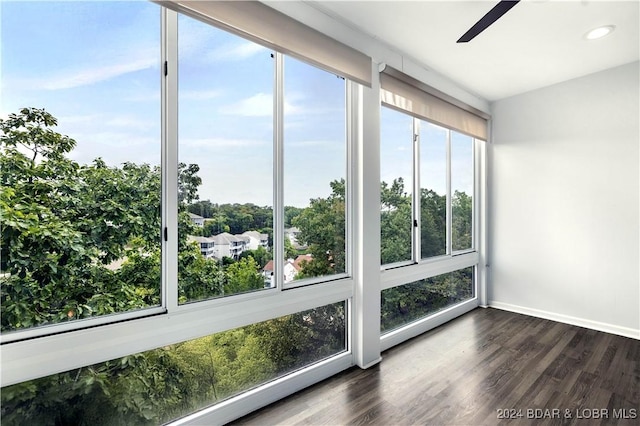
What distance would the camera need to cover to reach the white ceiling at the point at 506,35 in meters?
2.18

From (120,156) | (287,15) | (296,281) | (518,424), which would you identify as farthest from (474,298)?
(120,156)

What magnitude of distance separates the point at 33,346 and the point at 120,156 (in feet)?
3.01

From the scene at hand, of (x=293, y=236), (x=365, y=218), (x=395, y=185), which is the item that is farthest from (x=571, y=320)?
(x=293, y=236)

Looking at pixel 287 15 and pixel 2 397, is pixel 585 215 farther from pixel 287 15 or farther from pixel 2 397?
pixel 2 397

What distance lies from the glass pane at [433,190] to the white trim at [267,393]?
154cm

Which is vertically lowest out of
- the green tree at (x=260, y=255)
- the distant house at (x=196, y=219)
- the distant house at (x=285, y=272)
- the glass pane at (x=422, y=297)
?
the glass pane at (x=422, y=297)

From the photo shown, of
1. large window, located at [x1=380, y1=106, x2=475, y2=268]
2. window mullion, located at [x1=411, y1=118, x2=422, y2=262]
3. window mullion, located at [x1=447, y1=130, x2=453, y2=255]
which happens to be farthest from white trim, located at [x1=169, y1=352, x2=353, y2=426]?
window mullion, located at [x1=447, y1=130, x2=453, y2=255]

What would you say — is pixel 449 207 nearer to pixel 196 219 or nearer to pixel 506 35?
pixel 506 35

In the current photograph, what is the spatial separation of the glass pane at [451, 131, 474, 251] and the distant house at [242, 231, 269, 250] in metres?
2.59

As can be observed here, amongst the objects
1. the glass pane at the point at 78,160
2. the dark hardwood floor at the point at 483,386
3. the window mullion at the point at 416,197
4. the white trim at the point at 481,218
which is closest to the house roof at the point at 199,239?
the glass pane at the point at 78,160

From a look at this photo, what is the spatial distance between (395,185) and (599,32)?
1.99m

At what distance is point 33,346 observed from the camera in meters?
1.32

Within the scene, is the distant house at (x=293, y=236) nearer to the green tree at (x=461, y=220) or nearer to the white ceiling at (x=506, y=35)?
the white ceiling at (x=506, y=35)

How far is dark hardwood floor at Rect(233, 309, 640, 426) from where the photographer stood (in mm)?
1914
